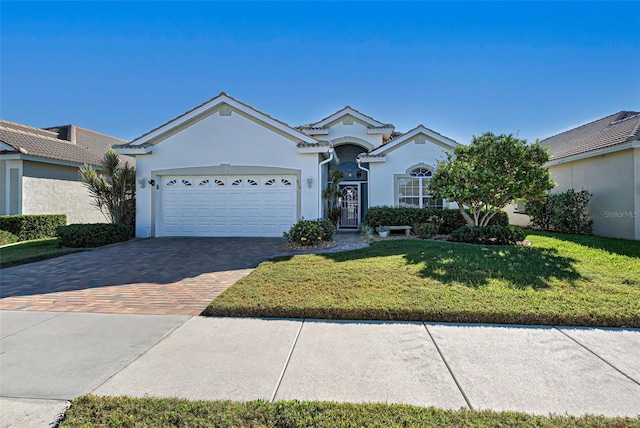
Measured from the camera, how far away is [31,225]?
14.1 meters

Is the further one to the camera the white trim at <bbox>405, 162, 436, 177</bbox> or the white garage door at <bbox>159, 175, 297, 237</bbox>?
the white trim at <bbox>405, 162, 436, 177</bbox>

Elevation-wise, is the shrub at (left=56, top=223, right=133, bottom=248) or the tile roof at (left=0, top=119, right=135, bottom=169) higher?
the tile roof at (left=0, top=119, right=135, bottom=169)

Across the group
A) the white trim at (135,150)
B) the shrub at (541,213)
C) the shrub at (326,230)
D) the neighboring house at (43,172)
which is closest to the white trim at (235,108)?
the white trim at (135,150)

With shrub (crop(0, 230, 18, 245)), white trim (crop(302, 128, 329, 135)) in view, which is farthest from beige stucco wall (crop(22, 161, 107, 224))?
white trim (crop(302, 128, 329, 135))

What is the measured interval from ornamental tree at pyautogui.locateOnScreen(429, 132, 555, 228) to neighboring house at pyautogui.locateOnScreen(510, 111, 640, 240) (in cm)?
161

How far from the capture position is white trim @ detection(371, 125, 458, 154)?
15375 millimetres

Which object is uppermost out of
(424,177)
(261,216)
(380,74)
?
(380,74)

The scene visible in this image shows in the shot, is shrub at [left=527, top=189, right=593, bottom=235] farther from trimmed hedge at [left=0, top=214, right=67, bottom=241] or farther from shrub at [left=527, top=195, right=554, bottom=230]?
trimmed hedge at [left=0, top=214, right=67, bottom=241]

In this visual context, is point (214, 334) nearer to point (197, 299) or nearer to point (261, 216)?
point (197, 299)

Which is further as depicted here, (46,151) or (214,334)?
(46,151)

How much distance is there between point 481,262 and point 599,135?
41.1 ft

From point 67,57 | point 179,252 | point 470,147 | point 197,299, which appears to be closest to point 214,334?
point 197,299

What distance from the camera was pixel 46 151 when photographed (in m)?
Answer: 15.8

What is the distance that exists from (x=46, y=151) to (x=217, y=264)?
13629 millimetres
